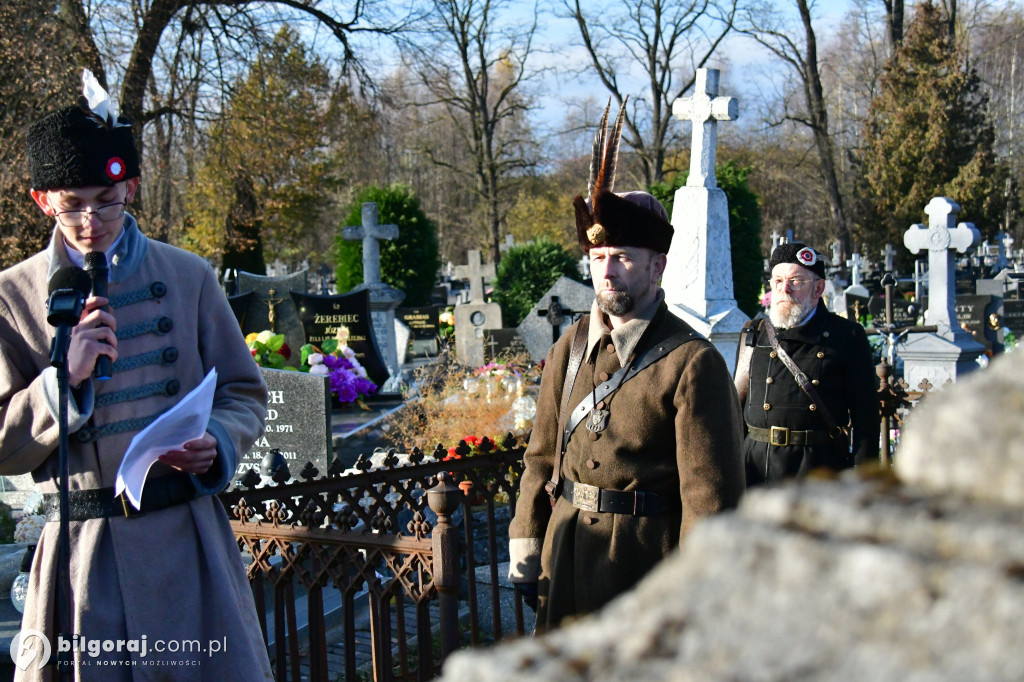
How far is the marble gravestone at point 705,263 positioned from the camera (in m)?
7.55

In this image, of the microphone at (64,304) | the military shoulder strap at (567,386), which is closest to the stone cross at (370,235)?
the military shoulder strap at (567,386)

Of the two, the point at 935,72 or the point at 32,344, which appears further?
the point at 935,72

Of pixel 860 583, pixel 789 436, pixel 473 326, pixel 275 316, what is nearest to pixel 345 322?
pixel 275 316

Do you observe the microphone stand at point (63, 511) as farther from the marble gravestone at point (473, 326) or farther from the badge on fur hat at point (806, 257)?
the marble gravestone at point (473, 326)

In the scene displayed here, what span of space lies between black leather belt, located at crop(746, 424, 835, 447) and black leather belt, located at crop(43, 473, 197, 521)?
273 centimetres

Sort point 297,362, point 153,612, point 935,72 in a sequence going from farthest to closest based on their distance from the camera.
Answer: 1. point 935,72
2. point 297,362
3. point 153,612

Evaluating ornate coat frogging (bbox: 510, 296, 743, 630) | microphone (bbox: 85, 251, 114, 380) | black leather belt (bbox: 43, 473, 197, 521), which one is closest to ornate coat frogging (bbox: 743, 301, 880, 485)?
ornate coat frogging (bbox: 510, 296, 743, 630)

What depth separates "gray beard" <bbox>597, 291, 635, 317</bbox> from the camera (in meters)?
2.71

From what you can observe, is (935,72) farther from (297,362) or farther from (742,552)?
(742,552)

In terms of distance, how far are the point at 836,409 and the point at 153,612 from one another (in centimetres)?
303

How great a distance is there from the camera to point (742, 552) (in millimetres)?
532

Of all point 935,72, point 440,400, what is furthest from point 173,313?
point 935,72

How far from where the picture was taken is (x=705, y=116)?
8.22 meters

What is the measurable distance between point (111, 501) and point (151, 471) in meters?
0.12
